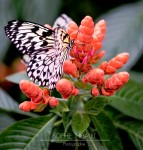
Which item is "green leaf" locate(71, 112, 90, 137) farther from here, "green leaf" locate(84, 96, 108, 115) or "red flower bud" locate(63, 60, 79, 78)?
"red flower bud" locate(63, 60, 79, 78)

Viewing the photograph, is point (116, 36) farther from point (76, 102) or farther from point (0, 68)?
point (76, 102)

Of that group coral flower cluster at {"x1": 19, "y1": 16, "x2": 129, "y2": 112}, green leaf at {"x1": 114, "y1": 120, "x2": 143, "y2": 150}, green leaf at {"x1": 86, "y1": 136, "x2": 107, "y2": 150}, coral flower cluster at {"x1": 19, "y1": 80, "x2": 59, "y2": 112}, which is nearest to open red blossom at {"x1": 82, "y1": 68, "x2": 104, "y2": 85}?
coral flower cluster at {"x1": 19, "y1": 16, "x2": 129, "y2": 112}

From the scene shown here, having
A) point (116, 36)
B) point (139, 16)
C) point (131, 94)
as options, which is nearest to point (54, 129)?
A: point (131, 94)

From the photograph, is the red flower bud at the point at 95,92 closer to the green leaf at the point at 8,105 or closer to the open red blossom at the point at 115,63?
the open red blossom at the point at 115,63

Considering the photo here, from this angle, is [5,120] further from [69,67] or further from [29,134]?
[69,67]

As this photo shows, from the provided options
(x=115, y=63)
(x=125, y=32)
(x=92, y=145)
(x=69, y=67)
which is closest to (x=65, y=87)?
(x=69, y=67)

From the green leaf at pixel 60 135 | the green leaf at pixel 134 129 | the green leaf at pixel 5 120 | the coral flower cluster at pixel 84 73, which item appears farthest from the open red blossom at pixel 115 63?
the green leaf at pixel 5 120
